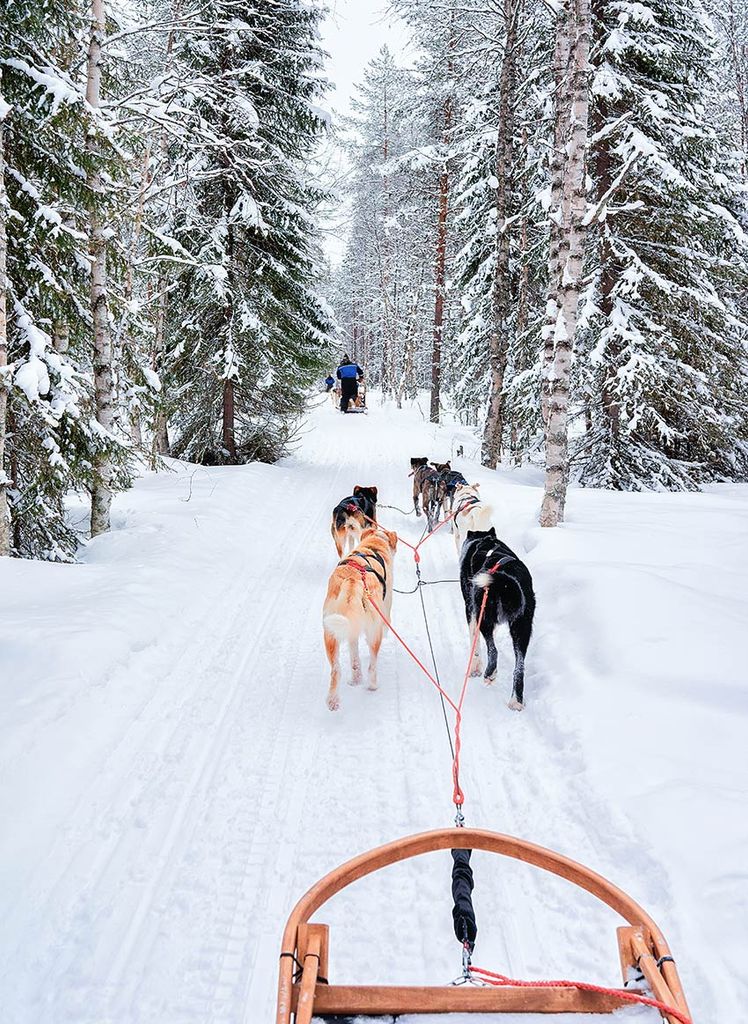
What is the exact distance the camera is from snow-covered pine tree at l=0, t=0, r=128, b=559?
604 cm

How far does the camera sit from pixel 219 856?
3.09 metres

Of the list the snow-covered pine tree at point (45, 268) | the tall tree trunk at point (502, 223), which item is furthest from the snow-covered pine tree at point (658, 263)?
the snow-covered pine tree at point (45, 268)

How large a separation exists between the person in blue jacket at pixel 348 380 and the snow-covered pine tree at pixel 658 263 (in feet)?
63.7

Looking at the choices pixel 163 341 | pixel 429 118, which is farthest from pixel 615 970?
pixel 429 118

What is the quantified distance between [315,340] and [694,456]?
9.54 meters

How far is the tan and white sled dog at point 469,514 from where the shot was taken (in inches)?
311

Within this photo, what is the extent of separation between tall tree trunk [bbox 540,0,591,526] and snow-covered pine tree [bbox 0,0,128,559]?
230 inches

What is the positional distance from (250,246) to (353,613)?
11.8 meters

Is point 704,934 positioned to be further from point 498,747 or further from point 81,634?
point 81,634

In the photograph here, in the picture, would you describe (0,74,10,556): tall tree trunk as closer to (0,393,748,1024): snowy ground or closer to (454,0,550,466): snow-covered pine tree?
(0,393,748,1024): snowy ground

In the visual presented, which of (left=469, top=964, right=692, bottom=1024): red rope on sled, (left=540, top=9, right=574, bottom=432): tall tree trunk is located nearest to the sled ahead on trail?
(left=540, top=9, right=574, bottom=432): tall tree trunk

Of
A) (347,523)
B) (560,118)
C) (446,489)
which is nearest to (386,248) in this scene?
(560,118)

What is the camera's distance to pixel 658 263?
39.9 feet

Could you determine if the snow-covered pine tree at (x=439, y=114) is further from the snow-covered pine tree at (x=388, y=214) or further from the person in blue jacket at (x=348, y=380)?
the person in blue jacket at (x=348, y=380)
